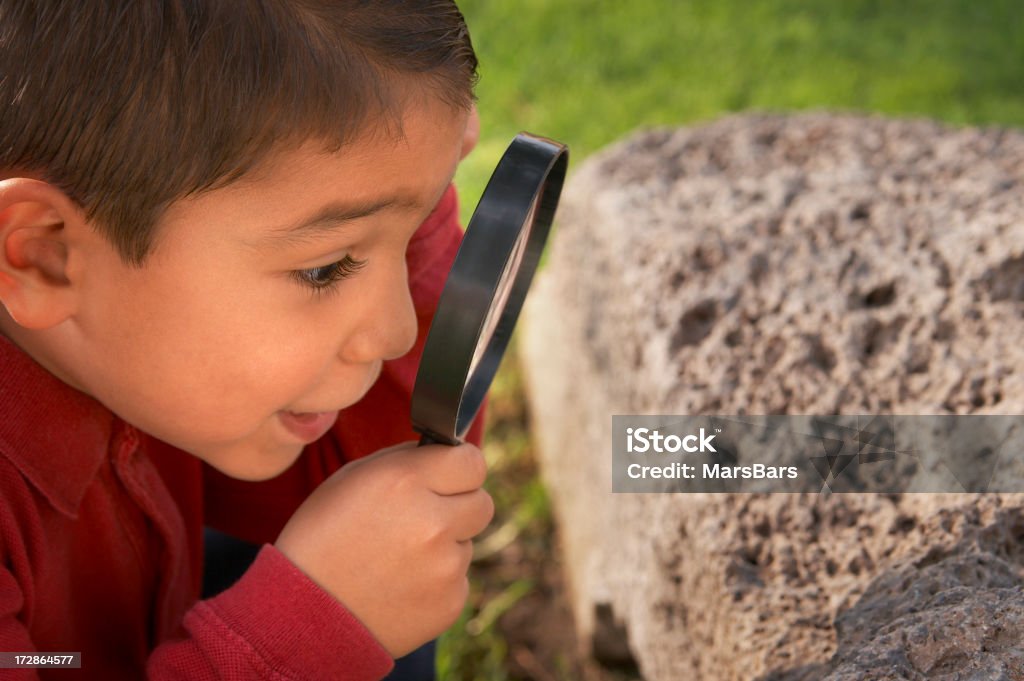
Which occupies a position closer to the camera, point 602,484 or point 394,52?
point 394,52

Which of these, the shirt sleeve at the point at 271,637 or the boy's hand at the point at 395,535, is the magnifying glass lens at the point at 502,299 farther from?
the shirt sleeve at the point at 271,637

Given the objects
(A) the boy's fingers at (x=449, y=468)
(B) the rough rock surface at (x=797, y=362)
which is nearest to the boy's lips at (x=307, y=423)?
(A) the boy's fingers at (x=449, y=468)

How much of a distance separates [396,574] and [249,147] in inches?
23.5

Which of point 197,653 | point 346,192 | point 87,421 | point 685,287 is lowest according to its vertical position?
point 197,653

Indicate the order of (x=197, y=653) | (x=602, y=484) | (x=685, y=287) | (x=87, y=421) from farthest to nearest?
(x=602, y=484), (x=685, y=287), (x=87, y=421), (x=197, y=653)

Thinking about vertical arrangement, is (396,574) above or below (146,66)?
below

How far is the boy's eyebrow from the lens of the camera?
1.28 metres

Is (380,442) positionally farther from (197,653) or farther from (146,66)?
(146,66)

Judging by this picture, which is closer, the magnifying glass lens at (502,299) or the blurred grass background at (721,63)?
the magnifying glass lens at (502,299)

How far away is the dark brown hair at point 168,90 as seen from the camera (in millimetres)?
1188

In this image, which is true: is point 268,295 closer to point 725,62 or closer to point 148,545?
point 148,545

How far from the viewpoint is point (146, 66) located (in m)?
1.19

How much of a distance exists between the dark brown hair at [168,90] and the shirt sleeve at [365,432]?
50cm

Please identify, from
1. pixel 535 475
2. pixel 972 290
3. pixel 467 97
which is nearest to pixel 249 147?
pixel 467 97
